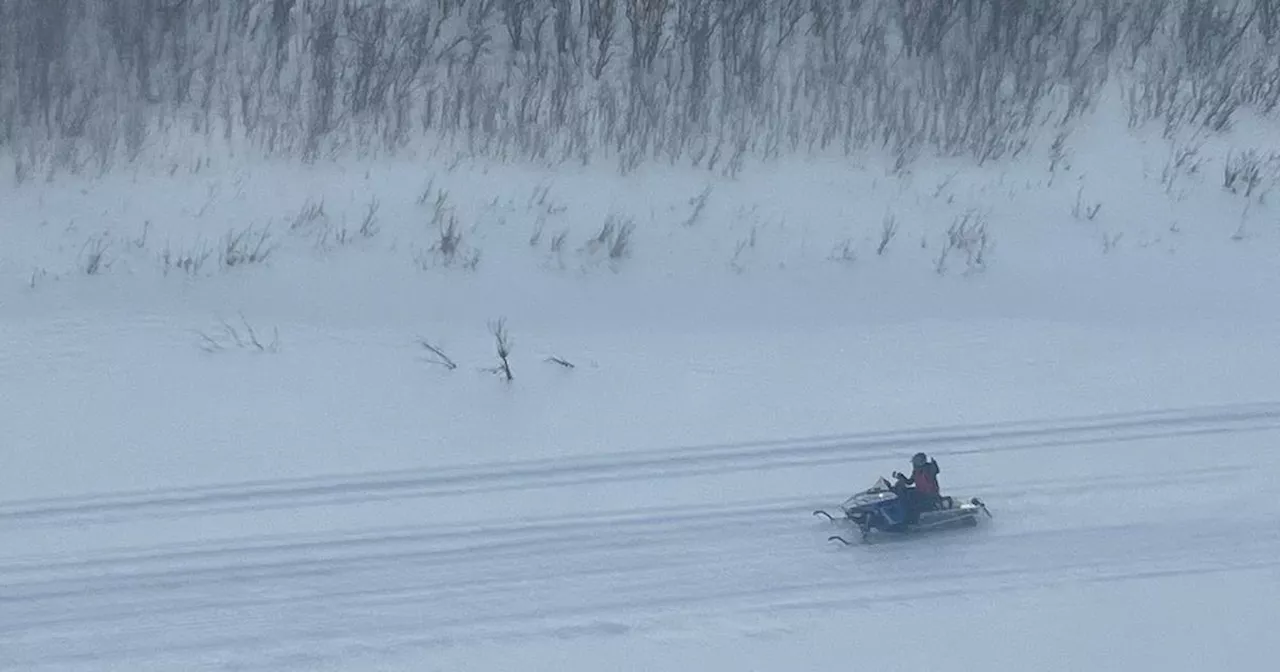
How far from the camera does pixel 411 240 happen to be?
35.6 feet

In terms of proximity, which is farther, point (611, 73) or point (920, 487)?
point (611, 73)

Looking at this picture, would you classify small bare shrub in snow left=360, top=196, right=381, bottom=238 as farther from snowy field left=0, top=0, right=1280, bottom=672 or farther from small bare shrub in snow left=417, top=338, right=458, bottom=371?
small bare shrub in snow left=417, top=338, right=458, bottom=371

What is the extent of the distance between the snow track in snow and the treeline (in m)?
3.66

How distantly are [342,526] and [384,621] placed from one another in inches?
36.2

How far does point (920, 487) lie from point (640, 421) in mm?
2002

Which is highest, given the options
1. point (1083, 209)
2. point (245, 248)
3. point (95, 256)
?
point (1083, 209)

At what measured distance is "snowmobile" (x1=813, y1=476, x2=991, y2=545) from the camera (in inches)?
331

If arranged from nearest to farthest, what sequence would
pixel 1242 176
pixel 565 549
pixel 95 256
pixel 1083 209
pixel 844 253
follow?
pixel 565 549
pixel 95 256
pixel 844 253
pixel 1083 209
pixel 1242 176

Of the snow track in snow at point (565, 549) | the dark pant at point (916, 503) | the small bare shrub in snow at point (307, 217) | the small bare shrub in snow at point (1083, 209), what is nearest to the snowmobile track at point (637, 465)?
the snow track in snow at point (565, 549)

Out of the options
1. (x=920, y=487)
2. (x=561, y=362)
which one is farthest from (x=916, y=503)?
(x=561, y=362)

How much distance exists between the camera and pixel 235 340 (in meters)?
9.97

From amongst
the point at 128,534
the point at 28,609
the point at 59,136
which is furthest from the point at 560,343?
the point at 59,136

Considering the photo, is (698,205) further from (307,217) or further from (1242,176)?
(1242,176)

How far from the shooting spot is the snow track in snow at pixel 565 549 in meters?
7.79
